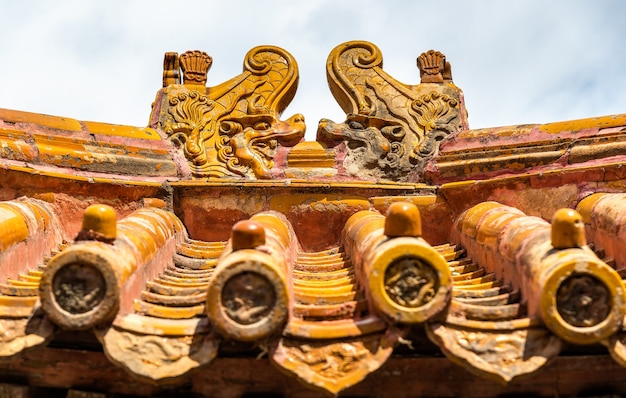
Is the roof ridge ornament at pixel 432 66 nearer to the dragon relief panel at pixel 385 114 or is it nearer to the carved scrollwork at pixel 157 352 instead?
the dragon relief panel at pixel 385 114

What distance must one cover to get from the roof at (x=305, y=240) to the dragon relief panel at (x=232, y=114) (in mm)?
18

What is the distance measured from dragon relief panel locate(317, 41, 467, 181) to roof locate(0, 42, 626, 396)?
0.02 m

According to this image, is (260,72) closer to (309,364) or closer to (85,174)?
(85,174)

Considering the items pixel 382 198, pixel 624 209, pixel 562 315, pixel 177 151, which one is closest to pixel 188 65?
pixel 177 151

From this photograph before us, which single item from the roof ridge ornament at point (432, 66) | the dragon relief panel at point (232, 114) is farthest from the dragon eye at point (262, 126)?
the roof ridge ornament at point (432, 66)

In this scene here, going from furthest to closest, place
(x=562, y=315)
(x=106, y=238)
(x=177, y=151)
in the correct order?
1. (x=177, y=151)
2. (x=106, y=238)
3. (x=562, y=315)

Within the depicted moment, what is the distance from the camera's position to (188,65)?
591cm

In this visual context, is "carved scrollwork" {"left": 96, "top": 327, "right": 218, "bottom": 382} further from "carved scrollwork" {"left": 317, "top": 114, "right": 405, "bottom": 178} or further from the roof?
"carved scrollwork" {"left": 317, "top": 114, "right": 405, "bottom": 178}

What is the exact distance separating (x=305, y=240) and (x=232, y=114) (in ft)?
4.76

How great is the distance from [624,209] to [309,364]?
200 centimetres

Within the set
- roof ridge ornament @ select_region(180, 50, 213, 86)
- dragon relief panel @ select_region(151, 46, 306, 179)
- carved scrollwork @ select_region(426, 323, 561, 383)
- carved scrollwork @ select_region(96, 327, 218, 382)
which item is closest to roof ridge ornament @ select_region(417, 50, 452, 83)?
dragon relief panel @ select_region(151, 46, 306, 179)

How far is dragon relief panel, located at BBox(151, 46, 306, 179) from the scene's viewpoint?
5.26m

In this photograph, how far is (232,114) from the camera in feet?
18.4

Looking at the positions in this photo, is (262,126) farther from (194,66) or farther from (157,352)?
(157,352)
